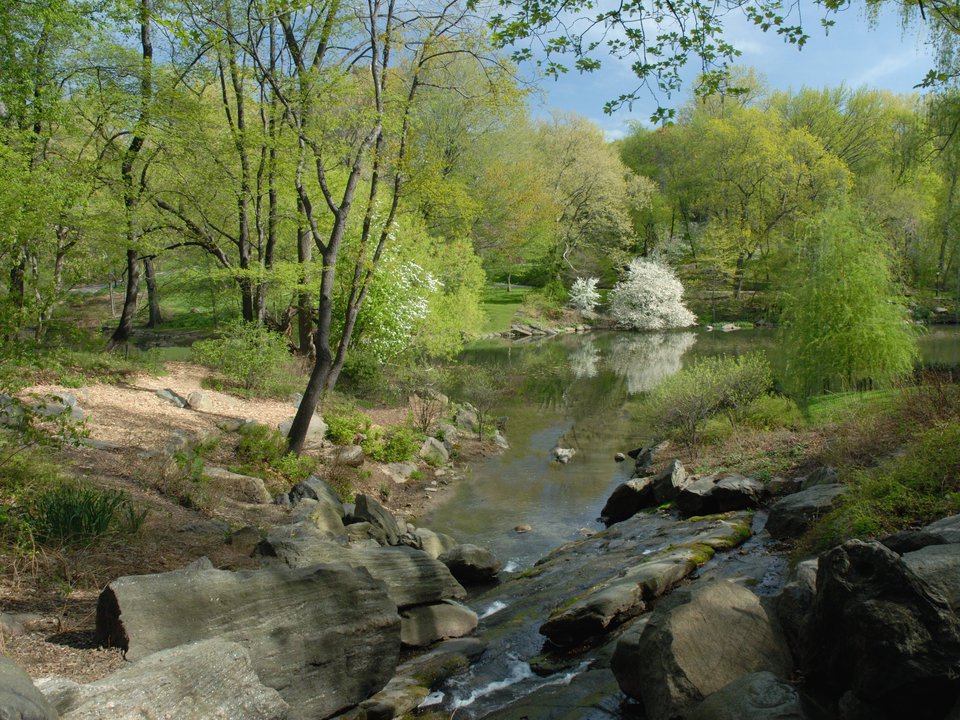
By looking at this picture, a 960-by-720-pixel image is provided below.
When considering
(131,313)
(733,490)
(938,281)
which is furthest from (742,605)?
(938,281)

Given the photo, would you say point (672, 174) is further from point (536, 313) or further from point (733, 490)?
point (733, 490)

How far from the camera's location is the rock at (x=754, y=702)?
153 inches

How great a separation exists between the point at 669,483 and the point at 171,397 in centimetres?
982

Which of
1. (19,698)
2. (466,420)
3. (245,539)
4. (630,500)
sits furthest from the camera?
(466,420)

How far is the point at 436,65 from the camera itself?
1539cm

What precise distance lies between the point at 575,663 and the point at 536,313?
4381 centimetres

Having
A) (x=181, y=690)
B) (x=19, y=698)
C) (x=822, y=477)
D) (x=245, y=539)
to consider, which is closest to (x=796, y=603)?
(x=181, y=690)

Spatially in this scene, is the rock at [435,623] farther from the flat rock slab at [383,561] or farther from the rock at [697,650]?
the rock at [697,650]

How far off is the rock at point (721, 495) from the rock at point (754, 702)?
21.7 feet

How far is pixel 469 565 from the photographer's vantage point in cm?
926

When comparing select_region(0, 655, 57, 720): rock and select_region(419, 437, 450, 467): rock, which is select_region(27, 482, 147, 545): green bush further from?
select_region(419, 437, 450, 467): rock

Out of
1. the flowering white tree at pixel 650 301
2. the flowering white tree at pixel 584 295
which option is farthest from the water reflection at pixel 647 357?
the flowering white tree at pixel 584 295

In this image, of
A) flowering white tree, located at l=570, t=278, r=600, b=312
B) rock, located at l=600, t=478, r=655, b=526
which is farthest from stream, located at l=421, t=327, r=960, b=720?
flowering white tree, located at l=570, t=278, r=600, b=312

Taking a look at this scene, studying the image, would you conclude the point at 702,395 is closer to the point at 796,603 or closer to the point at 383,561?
the point at 383,561
